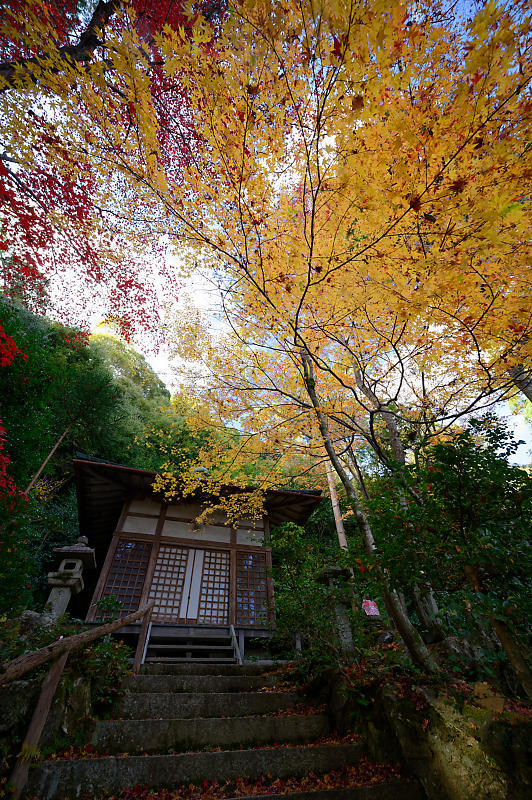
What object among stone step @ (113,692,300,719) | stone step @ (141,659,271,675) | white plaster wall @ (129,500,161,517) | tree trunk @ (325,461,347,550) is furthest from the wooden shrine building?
stone step @ (113,692,300,719)

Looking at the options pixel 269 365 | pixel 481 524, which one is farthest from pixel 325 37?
pixel 269 365

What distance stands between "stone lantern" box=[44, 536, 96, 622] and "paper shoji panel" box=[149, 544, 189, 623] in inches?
91.2

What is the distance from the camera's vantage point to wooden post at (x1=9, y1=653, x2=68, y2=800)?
2.04 m

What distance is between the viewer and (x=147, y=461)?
1552 cm

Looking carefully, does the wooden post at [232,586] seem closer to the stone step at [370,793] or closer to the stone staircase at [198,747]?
the stone staircase at [198,747]

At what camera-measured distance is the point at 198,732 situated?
3000 millimetres

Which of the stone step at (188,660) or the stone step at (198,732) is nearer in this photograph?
the stone step at (198,732)

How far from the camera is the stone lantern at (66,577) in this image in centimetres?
546

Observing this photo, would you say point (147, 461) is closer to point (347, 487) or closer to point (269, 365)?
point (269, 365)

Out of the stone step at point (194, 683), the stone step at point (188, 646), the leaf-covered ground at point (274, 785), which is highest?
the stone step at point (188, 646)

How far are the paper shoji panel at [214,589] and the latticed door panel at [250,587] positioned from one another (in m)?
0.32

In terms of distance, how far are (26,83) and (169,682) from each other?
810 centimetres

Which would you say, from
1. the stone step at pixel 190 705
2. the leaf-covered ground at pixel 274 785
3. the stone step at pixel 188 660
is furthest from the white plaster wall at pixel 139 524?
the leaf-covered ground at pixel 274 785

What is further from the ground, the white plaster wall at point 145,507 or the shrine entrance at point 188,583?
the white plaster wall at point 145,507
